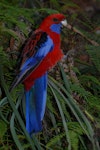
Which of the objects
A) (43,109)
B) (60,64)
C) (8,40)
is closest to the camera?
(43,109)

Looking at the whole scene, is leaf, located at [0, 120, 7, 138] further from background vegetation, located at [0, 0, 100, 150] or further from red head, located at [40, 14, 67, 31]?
red head, located at [40, 14, 67, 31]

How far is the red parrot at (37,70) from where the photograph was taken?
171 cm

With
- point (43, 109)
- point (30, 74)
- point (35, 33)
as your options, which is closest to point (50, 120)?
point (43, 109)

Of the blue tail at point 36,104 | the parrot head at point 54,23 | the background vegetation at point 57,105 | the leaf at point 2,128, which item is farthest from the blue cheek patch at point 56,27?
the leaf at point 2,128

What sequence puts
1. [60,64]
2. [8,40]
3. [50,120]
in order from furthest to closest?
1. [8,40]
2. [60,64]
3. [50,120]

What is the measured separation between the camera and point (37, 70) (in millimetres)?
1805

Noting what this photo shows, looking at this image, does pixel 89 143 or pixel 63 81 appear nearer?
pixel 89 143

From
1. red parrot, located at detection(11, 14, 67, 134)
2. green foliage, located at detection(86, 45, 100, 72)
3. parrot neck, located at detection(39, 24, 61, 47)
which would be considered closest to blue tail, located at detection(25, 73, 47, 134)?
red parrot, located at detection(11, 14, 67, 134)

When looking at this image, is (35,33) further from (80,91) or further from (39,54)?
(80,91)

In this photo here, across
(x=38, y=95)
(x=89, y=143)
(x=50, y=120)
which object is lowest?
(x=89, y=143)

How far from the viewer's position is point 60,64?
6.51ft

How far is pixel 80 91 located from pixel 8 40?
528 millimetres

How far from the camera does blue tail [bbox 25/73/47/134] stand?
1686mm

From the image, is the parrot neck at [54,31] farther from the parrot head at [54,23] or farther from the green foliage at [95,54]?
the green foliage at [95,54]
